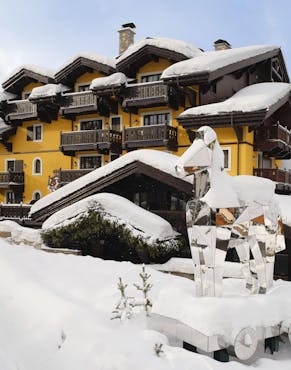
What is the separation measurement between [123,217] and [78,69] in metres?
13.7

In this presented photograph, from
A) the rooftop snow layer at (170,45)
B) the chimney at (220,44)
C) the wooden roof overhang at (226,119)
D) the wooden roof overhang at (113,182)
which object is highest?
the chimney at (220,44)

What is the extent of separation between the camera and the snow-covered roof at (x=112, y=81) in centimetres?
2105

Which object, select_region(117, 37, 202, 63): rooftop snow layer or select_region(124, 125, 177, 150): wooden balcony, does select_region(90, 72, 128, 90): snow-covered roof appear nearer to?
select_region(117, 37, 202, 63): rooftop snow layer

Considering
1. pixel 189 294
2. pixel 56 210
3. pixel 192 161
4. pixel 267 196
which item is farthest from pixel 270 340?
pixel 56 210

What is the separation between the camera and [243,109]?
1695cm

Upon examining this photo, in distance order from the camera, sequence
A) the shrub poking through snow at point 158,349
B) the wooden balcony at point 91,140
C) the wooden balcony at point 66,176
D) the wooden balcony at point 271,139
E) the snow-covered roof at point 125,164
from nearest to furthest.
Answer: the shrub poking through snow at point 158,349 → the snow-covered roof at point 125,164 → the wooden balcony at point 271,139 → the wooden balcony at point 91,140 → the wooden balcony at point 66,176

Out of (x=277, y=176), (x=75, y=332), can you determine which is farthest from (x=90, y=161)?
(x=75, y=332)

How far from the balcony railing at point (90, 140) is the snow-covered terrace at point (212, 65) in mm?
4812

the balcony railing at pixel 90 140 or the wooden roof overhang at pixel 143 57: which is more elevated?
the wooden roof overhang at pixel 143 57

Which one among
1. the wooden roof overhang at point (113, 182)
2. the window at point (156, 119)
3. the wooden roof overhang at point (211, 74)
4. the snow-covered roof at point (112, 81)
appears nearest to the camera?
the wooden roof overhang at point (113, 182)

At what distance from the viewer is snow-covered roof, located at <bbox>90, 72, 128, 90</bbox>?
21.0 m

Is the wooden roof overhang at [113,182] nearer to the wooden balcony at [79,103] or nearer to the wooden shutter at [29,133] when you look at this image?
the wooden balcony at [79,103]

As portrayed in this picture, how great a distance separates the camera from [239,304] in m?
6.56

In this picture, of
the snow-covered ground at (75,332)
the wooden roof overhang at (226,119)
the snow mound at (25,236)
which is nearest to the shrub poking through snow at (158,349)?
the snow-covered ground at (75,332)
